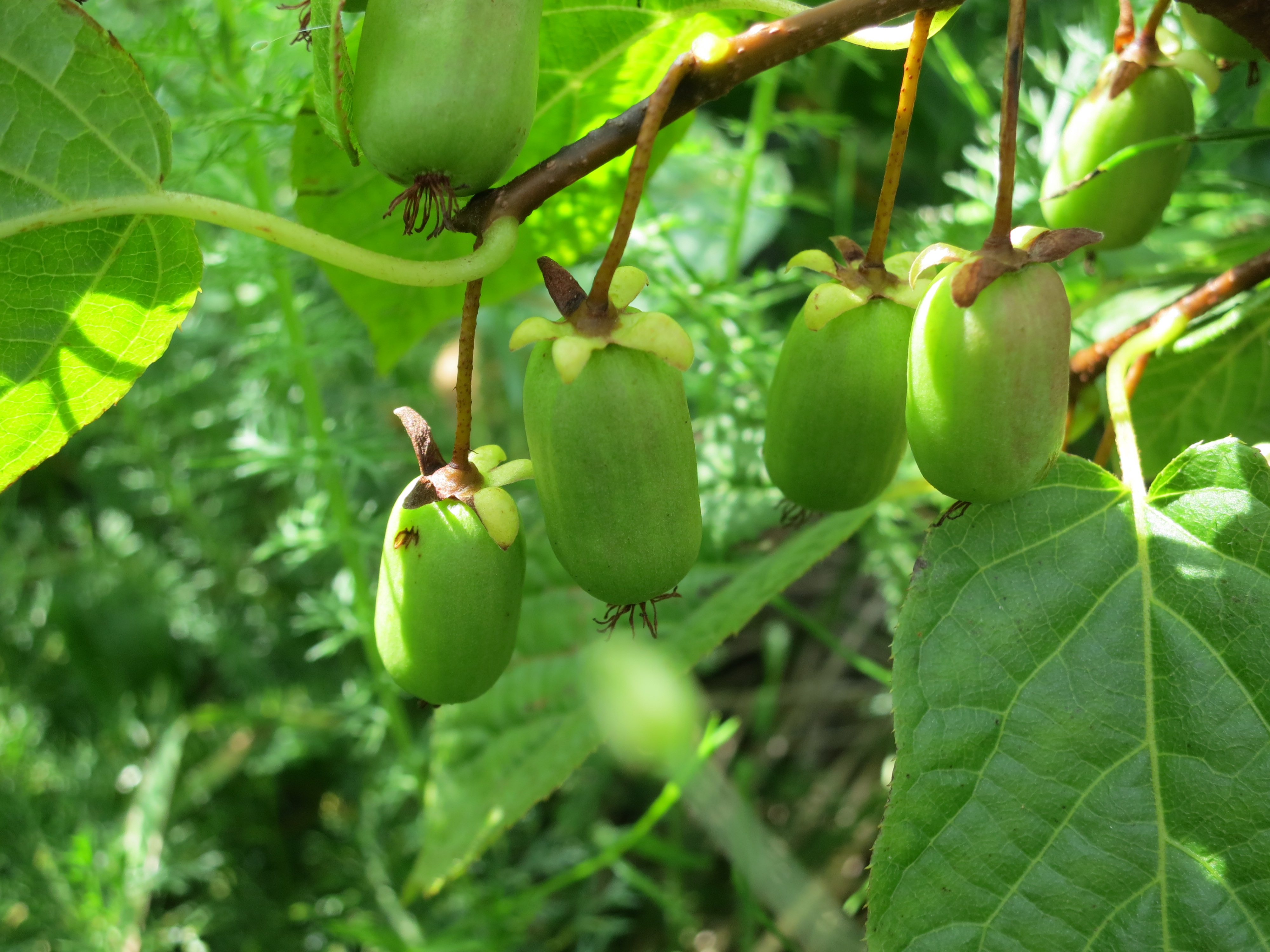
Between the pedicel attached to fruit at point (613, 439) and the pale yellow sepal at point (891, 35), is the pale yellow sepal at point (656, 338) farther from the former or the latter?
the pale yellow sepal at point (891, 35)

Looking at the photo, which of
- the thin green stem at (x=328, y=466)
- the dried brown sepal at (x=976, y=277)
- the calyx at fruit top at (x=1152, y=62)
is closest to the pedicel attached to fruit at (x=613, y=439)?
the dried brown sepal at (x=976, y=277)

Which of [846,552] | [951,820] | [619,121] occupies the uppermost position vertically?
[619,121]

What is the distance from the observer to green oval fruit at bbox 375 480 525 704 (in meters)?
0.87

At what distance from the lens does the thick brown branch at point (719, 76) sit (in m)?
0.84

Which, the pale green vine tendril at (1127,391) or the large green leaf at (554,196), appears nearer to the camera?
the pale green vine tendril at (1127,391)

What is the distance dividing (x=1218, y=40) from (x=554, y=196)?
0.74 metres

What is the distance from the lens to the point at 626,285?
0.86 m

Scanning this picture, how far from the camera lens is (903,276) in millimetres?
945

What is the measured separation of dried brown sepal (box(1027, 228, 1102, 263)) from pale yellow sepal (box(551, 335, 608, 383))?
0.34 metres

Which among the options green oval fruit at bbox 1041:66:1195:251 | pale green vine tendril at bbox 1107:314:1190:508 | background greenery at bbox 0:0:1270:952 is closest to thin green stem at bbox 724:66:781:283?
background greenery at bbox 0:0:1270:952

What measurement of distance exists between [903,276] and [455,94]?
1.37ft

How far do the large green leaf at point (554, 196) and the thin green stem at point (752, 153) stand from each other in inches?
20.4

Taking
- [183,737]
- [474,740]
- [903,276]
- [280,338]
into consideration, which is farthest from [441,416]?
[903,276]

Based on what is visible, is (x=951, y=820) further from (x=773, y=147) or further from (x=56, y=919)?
(x=773, y=147)
